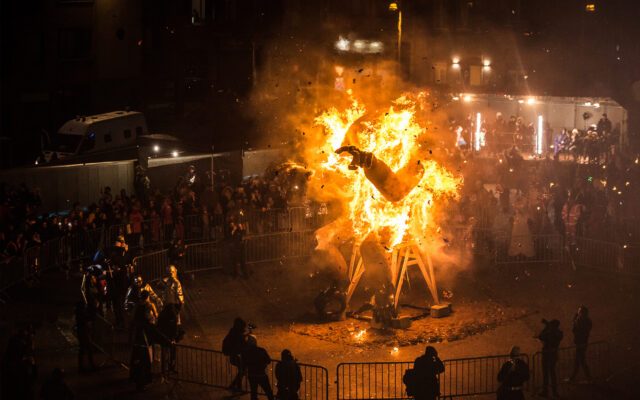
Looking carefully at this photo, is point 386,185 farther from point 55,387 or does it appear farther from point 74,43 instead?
point 74,43

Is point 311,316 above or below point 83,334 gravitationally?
below

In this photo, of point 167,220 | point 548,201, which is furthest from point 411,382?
point 548,201

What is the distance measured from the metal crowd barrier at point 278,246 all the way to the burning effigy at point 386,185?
4.48m

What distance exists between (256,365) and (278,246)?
34.5ft

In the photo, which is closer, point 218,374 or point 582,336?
point 582,336

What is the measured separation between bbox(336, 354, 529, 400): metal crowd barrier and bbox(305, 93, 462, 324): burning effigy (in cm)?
314

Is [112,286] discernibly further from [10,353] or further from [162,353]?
[10,353]

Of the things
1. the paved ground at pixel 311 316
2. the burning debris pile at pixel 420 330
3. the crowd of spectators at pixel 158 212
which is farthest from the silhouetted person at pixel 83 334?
the crowd of spectators at pixel 158 212

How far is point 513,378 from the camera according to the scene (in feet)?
45.3

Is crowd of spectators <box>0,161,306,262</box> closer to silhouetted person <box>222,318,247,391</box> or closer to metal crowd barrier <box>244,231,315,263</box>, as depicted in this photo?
metal crowd barrier <box>244,231,315,263</box>

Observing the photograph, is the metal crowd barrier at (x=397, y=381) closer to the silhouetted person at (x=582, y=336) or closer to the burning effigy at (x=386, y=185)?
the silhouetted person at (x=582, y=336)

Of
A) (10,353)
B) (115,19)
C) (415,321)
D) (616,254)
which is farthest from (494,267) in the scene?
(115,19)

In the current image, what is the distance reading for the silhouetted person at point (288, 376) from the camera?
552 inches

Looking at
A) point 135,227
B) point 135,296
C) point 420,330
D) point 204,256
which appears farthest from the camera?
point 204,256
